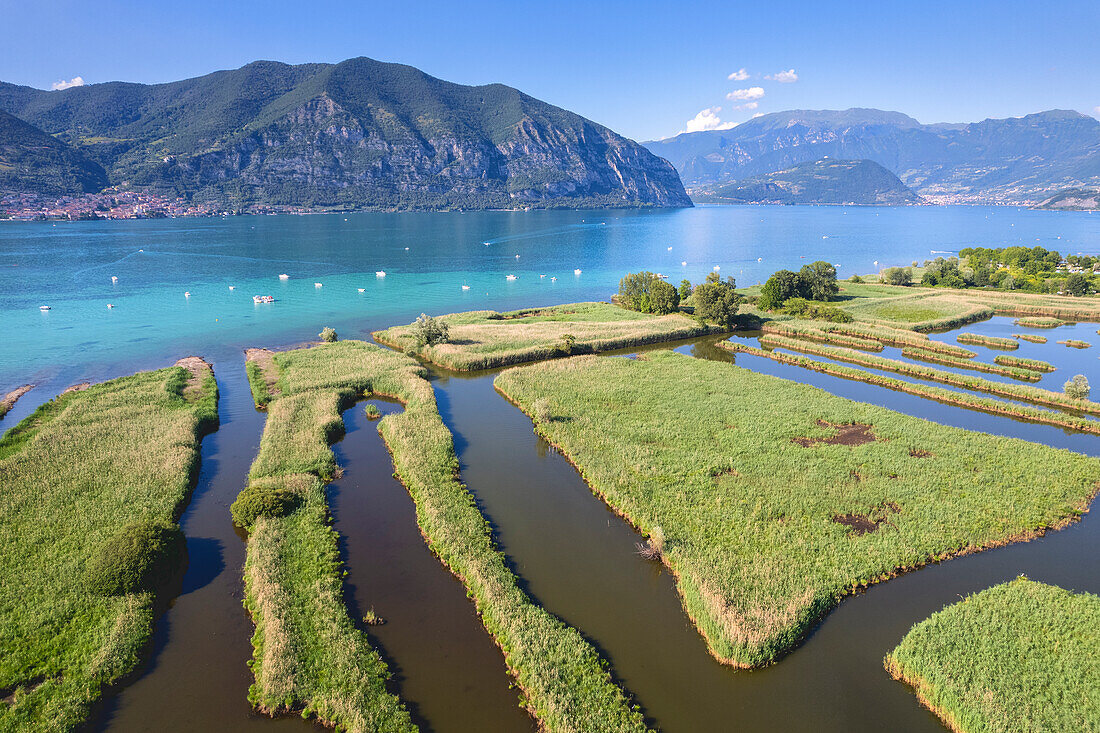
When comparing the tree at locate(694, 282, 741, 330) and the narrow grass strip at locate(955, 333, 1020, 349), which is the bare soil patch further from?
the narrow grass strip at locate(955, 333, 1020, 349)

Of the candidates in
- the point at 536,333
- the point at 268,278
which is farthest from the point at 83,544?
the point at 268,278

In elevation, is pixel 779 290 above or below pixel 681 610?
above

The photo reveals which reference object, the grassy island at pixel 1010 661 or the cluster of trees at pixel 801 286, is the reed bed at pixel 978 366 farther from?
the grassy island at pixel 1010 661

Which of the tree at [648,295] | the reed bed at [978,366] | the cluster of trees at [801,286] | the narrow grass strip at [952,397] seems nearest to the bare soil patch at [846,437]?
the narrow grass strip at [952,397]

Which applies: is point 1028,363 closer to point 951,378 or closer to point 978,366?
point 978,366

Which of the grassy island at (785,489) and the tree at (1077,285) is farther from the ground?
the tree at (1077,285)

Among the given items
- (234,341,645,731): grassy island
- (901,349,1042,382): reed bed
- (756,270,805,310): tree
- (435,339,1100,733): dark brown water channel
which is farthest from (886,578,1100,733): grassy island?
(756,270,805,310): tree
